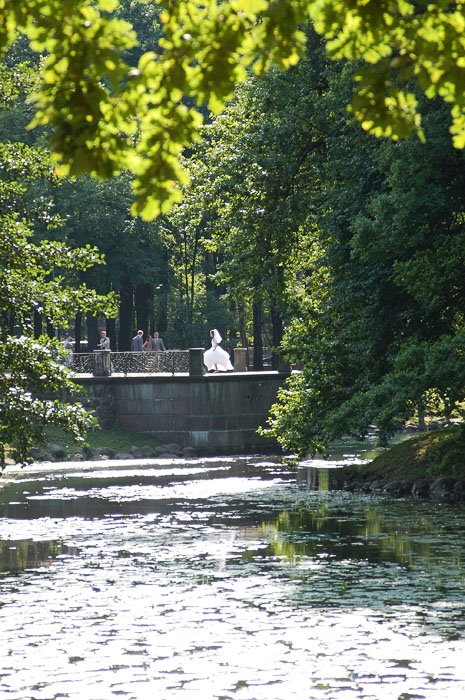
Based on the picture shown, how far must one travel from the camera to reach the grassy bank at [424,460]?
27.2 m

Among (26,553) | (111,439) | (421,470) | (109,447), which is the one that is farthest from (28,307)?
(111,439)

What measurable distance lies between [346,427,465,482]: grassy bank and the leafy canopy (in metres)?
20.4

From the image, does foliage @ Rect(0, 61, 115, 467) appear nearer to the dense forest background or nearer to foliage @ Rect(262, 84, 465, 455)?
the dense forest background

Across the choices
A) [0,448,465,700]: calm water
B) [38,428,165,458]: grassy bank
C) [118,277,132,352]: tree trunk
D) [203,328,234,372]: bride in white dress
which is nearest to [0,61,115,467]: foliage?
[0,448,465,700]: calm water

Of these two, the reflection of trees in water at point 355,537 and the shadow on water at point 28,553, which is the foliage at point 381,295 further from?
the shadow on water at point 28,553

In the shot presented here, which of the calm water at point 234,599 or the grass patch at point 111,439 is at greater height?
the grass patch at point 111,439

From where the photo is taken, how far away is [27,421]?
21969mm

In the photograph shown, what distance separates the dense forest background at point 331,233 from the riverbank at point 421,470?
1098mm

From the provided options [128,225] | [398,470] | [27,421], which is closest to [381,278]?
[398,470]

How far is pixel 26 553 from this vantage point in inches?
819

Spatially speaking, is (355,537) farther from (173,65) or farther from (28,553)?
(173,65)

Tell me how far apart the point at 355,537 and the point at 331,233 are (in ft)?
26.7

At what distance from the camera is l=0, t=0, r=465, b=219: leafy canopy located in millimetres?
6207

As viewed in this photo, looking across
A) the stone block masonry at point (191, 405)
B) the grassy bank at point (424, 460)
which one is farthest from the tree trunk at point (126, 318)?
the grassy bank at point (424, 460)
